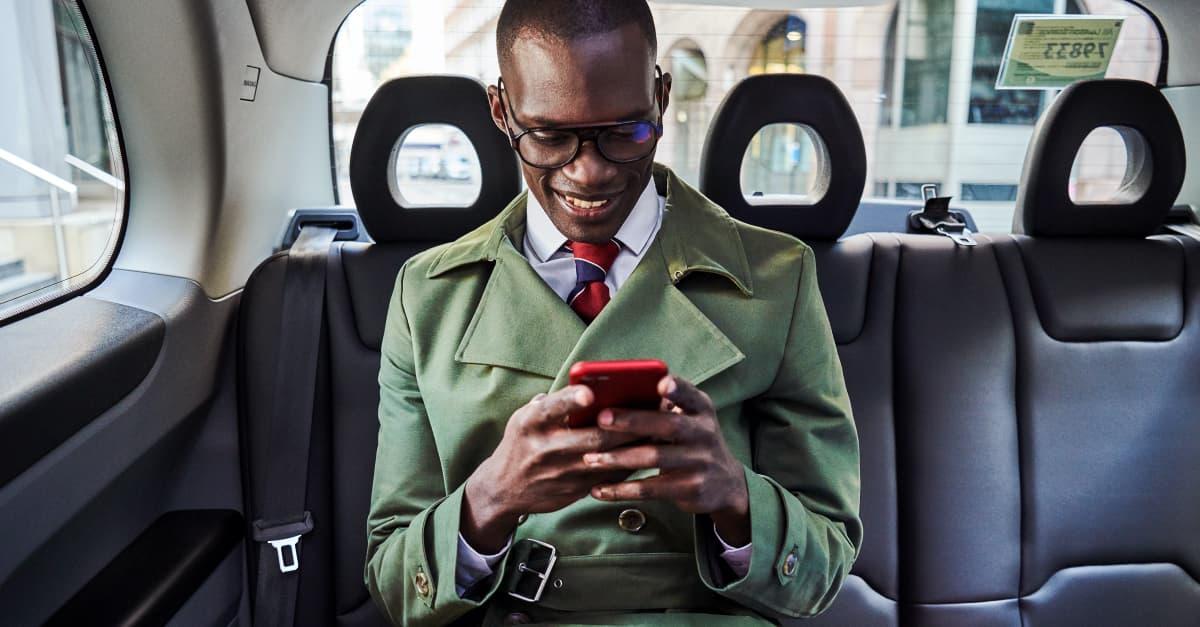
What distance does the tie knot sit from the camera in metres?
1.24

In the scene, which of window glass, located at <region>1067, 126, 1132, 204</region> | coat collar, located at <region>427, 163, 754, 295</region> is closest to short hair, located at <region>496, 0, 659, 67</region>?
coat collar, located at <region>427, 163, 754, 295</region>

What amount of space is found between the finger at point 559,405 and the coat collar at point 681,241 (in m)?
0.38

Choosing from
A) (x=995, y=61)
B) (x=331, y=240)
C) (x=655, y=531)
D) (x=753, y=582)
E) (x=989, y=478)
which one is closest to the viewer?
(x=753, y=582)

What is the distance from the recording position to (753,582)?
1082 mm

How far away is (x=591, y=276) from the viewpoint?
4.05 feet

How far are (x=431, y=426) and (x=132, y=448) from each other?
52 cm

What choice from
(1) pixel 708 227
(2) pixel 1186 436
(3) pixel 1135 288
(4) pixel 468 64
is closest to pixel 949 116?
(3) pixel 1135 288

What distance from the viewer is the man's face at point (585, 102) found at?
41.8 inches

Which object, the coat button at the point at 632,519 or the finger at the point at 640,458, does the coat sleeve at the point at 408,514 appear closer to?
the coat button at the point at 632,519

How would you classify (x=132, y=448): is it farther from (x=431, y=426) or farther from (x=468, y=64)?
(x=468, y=64)

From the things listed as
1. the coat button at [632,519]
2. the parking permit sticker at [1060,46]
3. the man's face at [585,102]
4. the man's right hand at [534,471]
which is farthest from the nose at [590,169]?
the parking permit sticker at [1060,46]

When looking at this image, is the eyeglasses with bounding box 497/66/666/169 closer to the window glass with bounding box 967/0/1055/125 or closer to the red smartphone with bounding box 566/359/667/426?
the red smartphone with bounding box 566/359/667/426

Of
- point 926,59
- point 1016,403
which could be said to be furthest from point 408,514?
point 926,59

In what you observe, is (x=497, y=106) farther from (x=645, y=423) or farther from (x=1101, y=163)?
(x=1101, y=163)
